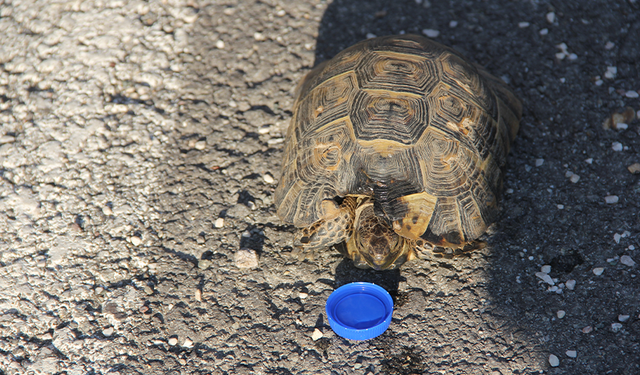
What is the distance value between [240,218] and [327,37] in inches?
77.2

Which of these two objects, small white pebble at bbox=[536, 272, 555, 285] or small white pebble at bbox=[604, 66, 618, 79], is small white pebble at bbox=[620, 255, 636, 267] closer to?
small white pebble at bbox=[536, 272, 555, 285]

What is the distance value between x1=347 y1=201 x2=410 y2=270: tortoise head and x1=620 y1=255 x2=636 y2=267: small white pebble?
130 centimetres

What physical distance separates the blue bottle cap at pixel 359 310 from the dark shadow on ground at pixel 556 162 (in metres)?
0.20

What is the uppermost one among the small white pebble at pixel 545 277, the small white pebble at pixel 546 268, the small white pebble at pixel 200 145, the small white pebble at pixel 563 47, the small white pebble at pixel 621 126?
the small white pebble at pixel 563 47

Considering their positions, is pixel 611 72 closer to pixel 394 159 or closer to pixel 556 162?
pixel 556 162

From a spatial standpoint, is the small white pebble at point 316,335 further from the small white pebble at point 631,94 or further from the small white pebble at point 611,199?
the small white pebble at point 631,94

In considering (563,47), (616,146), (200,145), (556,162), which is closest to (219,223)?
(200,145)

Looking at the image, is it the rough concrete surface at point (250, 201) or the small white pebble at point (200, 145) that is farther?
the small white pebble at point (200, 145)

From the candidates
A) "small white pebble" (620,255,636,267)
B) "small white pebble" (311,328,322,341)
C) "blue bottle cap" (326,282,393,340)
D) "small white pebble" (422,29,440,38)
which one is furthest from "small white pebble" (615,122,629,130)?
"small white pebble" (311,328,322,341)

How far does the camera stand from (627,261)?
2.87 m

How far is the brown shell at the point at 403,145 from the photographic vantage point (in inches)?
104

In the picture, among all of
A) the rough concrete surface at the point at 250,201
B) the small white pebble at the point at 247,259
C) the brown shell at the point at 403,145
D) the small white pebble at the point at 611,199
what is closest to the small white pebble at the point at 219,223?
the rough concrete surface at the point at 250,201

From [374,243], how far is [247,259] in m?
0.87

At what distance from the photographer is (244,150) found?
11.8 feet
